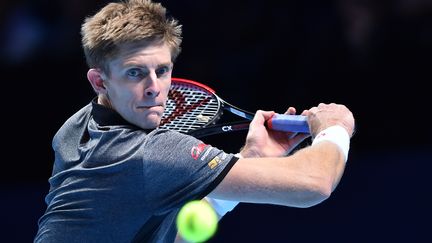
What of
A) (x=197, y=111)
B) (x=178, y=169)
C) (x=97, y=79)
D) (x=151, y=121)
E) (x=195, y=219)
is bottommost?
(x=195, y=219)

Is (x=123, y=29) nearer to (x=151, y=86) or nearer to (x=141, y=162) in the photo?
(x=151, y=86)

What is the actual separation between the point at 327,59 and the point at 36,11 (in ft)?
7.50

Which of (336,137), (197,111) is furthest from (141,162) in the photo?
(197,111)

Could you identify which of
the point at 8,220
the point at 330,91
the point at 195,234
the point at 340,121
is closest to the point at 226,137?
the point at 330,91

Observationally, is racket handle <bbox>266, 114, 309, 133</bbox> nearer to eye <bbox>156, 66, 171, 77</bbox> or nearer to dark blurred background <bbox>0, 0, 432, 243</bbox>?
eye <bbox>156, 66, 171, 77</bbox>

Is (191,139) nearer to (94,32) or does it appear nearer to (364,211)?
(94,32)

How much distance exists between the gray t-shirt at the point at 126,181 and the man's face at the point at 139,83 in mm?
54

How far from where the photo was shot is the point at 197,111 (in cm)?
443

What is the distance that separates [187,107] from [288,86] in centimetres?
217

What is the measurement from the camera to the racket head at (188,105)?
4.35 metres

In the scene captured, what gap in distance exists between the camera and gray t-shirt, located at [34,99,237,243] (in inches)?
132

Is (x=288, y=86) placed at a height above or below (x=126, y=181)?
below

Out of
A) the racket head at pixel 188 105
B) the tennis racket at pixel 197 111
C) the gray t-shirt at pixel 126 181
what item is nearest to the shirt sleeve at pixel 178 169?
the gray t-shirt at pixel 126 181

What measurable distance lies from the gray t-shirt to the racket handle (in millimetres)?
556
